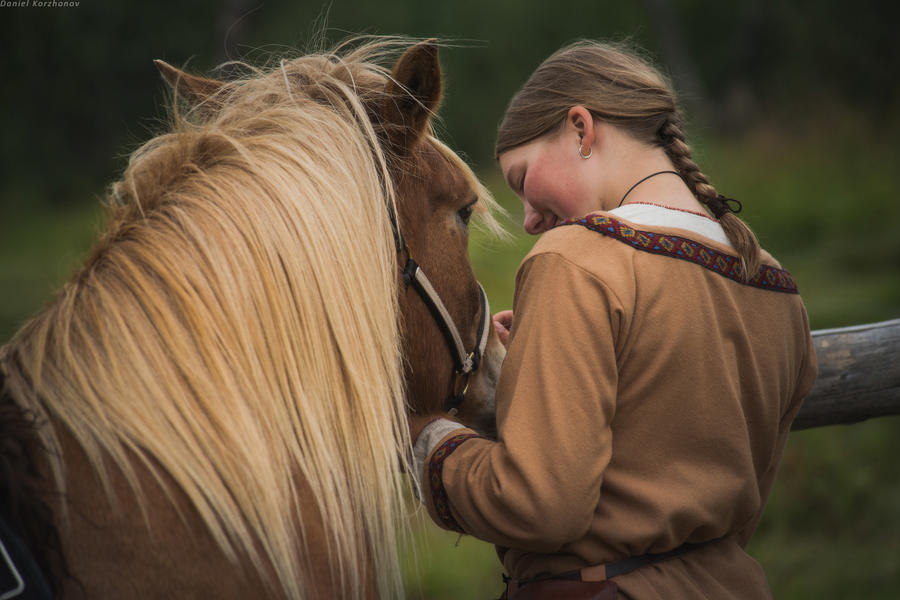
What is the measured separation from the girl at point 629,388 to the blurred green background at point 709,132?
3070 millimetres

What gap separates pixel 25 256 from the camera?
10.7 metres

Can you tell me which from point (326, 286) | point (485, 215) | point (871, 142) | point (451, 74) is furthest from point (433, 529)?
point (451, 74)

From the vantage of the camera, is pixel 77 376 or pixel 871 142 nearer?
pixel 77 376

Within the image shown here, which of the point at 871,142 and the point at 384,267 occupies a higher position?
the point at 384,267

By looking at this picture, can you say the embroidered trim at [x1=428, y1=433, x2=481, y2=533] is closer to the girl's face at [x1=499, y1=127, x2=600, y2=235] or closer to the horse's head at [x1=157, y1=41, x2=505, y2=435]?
the horse's head at [x1=157, y1=41, x2=505, y2=435]

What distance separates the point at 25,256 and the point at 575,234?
11.3 meters

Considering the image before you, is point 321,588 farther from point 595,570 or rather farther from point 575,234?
point 575,234

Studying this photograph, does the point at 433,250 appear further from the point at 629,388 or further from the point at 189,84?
the point at 189,84

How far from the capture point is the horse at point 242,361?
1.20 meters

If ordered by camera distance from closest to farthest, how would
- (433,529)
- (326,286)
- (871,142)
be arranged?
(326,286) < (433,529) < (871,142)

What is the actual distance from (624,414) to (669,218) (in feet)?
1.28
